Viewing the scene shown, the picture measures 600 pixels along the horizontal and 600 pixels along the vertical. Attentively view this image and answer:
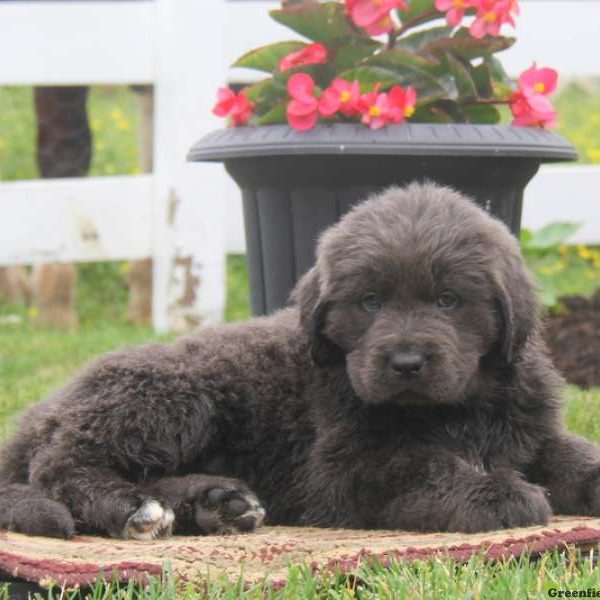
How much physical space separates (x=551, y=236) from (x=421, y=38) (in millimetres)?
2258

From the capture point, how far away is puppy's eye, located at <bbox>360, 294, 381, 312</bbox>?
3.68 meters

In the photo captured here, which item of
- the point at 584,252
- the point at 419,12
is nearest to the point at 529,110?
the point at 419,12

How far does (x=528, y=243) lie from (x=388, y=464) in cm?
379

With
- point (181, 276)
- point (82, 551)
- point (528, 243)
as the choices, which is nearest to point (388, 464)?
point (82, 551)

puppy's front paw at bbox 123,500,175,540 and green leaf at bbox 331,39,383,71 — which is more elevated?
green leaf at bbox 331,39,383,71

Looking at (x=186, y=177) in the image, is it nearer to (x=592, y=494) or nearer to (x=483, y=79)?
(x=483, y=79)

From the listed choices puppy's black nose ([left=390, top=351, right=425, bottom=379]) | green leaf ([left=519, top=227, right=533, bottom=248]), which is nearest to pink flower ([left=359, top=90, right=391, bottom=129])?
puppy's black nose ([left=390, top=351, right=425, bottom=379])

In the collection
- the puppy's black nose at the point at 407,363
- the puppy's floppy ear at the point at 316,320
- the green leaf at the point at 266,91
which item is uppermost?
the green leaf at the point at 266,91

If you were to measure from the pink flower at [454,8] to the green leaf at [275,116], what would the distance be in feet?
2.41

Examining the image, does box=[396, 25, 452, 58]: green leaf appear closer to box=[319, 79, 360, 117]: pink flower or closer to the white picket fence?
box=[319, 79, 360, 117]: pink flower

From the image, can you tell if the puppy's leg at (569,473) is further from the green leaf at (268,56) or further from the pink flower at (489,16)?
the green leaf at (268,56)

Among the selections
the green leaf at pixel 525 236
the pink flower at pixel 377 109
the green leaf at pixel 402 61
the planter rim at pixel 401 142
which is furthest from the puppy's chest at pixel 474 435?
the green leaf at pixel 525 236

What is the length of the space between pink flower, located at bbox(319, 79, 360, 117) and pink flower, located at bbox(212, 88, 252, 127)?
451 millimetres

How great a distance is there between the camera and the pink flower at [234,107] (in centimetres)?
539
